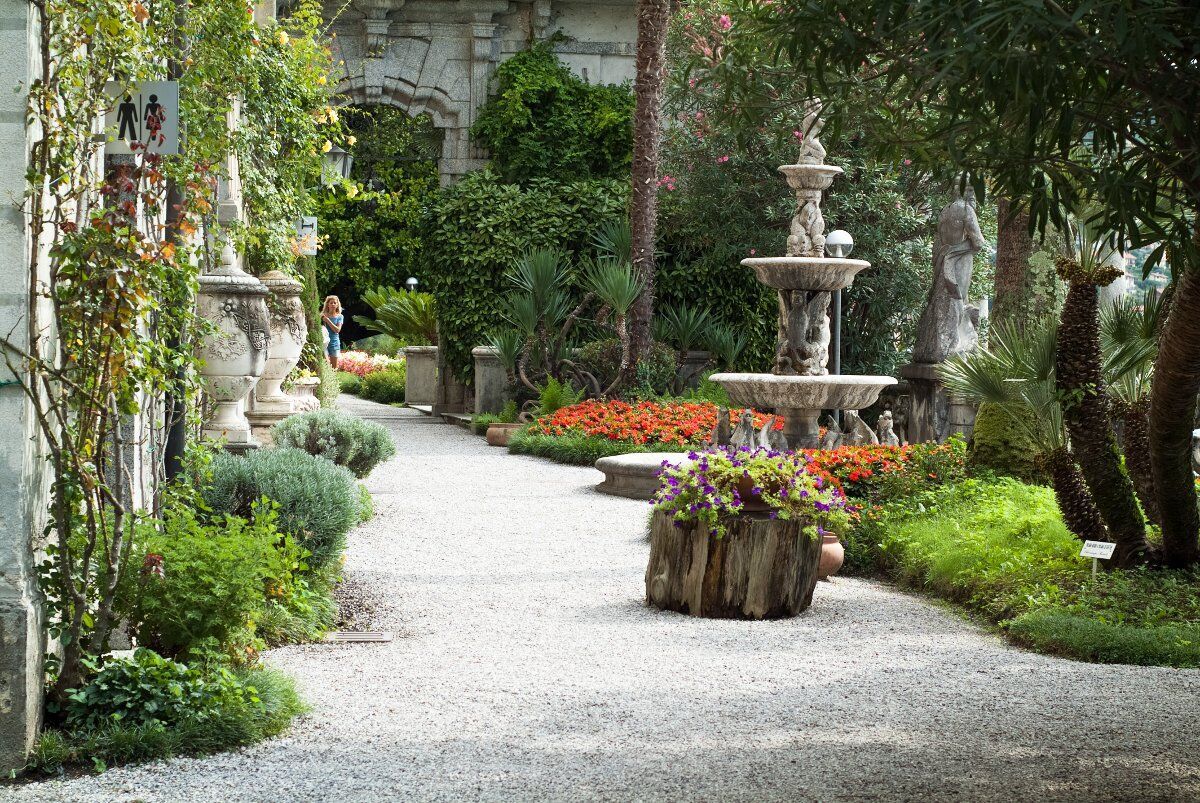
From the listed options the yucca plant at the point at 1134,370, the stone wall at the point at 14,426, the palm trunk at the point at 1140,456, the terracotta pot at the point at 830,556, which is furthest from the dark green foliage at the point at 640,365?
the stone wall at the point at 14,426

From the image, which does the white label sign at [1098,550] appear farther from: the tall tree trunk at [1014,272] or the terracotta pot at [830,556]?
the tall tree trunk at [1014,272]

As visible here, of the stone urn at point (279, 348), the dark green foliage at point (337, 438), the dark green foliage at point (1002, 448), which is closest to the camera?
the dark green foliage at point (1002, 448)

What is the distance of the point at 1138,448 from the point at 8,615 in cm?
544

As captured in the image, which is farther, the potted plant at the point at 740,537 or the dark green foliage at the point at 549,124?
the dark green foliage at the point at 549,124

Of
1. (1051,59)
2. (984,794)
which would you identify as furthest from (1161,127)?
(984,794)

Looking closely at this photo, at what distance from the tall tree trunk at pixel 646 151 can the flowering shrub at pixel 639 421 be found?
120cm

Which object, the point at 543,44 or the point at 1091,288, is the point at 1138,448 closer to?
the point at 1091,288

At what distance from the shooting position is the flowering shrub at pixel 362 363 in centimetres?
2594

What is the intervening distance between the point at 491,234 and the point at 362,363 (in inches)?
383

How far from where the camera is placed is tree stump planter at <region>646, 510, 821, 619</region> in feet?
21.0

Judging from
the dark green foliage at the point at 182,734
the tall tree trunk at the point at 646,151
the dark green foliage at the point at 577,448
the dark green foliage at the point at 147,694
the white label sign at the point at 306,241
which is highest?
the tall tree trunk at the point at 646,151

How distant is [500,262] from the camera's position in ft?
57.5

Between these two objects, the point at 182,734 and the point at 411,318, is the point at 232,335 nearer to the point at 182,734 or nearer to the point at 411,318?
the point at 182,734

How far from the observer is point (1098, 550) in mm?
6324
